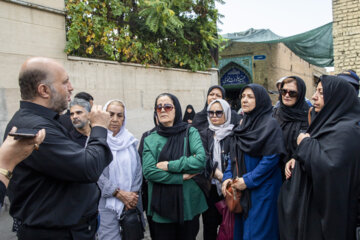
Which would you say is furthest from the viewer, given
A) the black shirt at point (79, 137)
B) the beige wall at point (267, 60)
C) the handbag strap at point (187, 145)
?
the beige wall at point (267, 60)

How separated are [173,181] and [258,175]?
2.69 ft

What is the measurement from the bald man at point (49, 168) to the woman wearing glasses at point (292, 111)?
2.13m

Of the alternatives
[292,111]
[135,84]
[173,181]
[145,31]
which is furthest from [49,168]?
[145,31]

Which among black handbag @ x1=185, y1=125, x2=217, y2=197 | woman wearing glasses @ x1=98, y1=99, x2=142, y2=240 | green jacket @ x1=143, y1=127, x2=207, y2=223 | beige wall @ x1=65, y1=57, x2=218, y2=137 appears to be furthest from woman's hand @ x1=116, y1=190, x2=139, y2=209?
beige wall @ x1=65, y1=57, x2=218, y2=137

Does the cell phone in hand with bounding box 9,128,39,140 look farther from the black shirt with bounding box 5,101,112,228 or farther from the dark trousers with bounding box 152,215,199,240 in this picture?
the dark trousers with bounding box 152,215,199,240

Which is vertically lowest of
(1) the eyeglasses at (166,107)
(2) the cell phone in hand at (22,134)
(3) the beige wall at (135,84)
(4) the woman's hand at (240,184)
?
(4) the woman's hand at (240,184)

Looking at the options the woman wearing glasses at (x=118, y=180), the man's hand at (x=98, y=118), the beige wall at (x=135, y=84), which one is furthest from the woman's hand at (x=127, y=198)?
the beige wall at (x=135, y=84)

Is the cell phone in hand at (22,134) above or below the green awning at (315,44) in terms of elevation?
below

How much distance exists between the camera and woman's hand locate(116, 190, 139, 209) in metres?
2.60

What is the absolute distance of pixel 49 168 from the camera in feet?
4.89

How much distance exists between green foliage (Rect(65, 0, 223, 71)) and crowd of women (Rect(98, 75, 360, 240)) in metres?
3.72

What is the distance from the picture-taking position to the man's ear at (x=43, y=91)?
1596mm

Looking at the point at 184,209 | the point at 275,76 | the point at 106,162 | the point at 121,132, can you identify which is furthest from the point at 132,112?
the point at 275,76

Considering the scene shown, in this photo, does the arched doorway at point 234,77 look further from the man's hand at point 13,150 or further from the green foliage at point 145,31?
the man's hand at point 13,150
